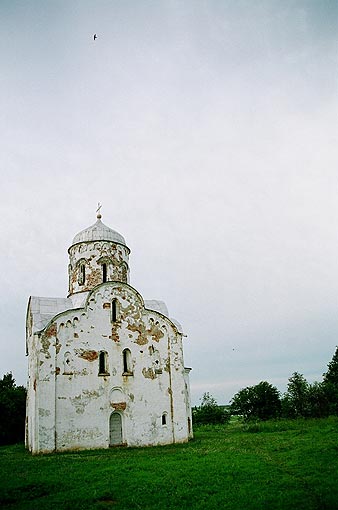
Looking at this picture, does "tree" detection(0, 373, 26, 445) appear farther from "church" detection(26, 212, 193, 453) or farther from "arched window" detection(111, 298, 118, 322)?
"arched window" detection(111, 298, 118, 322)

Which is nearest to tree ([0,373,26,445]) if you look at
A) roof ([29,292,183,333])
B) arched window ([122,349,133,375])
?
roof ([29,292,183,333])

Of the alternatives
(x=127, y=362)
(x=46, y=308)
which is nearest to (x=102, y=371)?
(x=127, y=362)

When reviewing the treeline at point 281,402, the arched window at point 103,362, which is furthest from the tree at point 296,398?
the arched window at point 103,362

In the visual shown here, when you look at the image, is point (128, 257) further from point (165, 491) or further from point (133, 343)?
point (165, 491)

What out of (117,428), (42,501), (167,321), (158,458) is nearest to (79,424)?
(117,428)

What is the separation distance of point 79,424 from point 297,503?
574 inches

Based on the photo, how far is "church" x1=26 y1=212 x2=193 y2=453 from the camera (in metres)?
21.8

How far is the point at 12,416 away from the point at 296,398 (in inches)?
1063

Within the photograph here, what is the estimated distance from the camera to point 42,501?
11.3 metres

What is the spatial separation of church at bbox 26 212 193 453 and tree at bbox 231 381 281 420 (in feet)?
74.7

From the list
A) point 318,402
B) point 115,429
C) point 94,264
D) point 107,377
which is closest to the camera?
point 115,429

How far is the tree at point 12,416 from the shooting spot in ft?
99.2

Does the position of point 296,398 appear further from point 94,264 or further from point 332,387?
point 94,264

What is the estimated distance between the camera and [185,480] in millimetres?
12766
